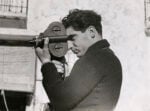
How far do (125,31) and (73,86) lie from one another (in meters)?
7.73

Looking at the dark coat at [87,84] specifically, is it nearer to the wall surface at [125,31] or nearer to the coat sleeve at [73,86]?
the coat sleeve at [73,86]

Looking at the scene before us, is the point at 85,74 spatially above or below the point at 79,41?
below

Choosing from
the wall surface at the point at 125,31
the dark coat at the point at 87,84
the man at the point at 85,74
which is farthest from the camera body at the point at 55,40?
the wall surface at the point at 125,31

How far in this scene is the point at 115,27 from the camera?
33.2 ft

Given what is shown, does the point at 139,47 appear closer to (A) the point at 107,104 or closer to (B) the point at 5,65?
(B) the point at 5,65

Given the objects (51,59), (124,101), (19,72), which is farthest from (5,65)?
(124,101)

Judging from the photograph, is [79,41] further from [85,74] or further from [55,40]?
[85,74]

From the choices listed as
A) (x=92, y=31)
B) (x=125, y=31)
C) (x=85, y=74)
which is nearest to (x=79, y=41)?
(x=92, y=31)

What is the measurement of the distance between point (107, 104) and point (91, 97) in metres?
0.09

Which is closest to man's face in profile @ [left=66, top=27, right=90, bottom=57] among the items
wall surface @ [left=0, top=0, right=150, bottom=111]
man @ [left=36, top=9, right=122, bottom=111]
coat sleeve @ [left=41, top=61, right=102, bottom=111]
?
man @ [left=36, top=9, right=122, bottom=111]

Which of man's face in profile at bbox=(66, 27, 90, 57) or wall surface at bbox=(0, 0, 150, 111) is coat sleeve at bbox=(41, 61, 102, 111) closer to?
man's face in profile at bbox=(66, 27, 90, 57)

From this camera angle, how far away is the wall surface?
969 centimetres

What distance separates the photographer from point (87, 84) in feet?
8.30

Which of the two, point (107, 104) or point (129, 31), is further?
point (129, 31)
